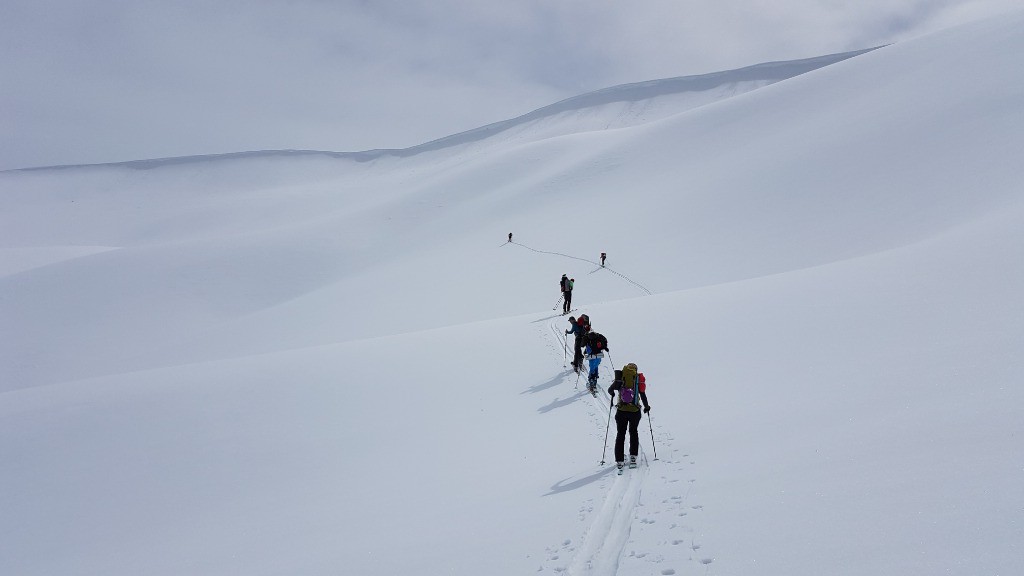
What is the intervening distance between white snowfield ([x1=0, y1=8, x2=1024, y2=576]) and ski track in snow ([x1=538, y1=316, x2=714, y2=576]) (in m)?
0.04

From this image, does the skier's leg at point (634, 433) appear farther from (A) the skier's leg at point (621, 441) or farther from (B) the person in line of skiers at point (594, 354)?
(B) the person in line of skiers at point (594, 354)

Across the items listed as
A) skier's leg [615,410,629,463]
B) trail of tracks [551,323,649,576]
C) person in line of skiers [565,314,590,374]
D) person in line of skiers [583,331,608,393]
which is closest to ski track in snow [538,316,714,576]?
trail of tracks [551,323,649,576]

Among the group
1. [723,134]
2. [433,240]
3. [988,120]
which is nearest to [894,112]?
[988,120]

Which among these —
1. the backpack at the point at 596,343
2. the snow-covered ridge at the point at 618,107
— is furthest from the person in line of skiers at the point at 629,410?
the snow-covered ridge at the point at 618,107

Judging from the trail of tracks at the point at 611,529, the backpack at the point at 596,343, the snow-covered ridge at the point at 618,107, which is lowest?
the trail of tracks at the point at 611,529

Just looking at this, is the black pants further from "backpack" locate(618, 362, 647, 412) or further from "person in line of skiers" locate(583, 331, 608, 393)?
"person in line of skiers" locate(583, 331, 608, 393)

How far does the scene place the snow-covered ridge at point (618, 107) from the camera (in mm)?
159375

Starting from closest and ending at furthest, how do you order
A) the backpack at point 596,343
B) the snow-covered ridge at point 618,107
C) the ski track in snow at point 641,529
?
1. the ski track in snow at point 641,529
2. the backpack at point 596,343
3. the snow-covered ridge at point 618,107

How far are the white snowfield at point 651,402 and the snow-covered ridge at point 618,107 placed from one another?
419 feet

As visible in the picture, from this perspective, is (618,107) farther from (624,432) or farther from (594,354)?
(624,432)

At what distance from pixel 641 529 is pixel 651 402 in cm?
478

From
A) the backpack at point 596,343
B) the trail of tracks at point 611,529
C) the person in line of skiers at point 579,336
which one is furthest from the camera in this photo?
the person in line of skiers at point 579,336

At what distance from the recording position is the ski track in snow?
5105 millimetres

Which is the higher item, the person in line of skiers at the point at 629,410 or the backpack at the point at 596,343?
the backpack at the point at 596,343
